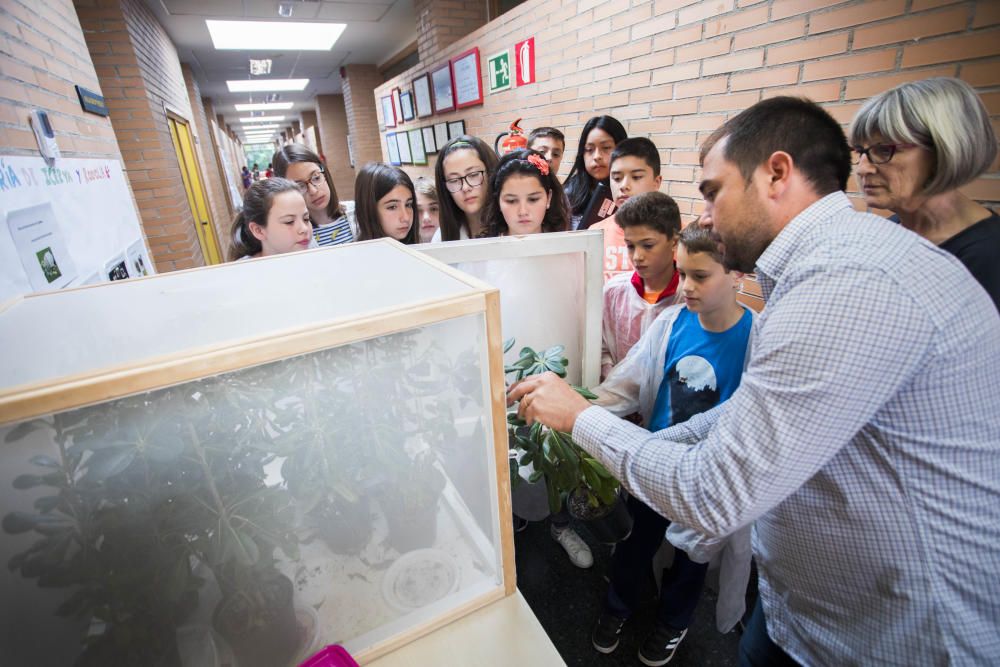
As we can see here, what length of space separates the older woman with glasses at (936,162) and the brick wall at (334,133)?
1268cm

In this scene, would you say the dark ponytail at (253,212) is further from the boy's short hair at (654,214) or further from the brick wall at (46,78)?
the boy's short hair at (654,214)

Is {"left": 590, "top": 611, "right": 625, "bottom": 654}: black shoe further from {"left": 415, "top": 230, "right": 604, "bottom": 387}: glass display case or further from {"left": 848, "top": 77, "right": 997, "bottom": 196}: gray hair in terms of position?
{"left": 848, "top": 77, "right": 997, "bottom": 196}: gray hair

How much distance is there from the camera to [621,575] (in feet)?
5.53

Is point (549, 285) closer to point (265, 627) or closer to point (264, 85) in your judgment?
point (265, 627)

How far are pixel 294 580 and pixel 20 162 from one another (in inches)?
70.7

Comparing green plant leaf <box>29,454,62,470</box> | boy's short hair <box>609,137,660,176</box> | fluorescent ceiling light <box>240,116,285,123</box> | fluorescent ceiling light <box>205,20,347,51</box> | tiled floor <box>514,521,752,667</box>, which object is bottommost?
tiled floor <box>514,521,752,667</box>

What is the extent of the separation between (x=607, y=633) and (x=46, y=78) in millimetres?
3301

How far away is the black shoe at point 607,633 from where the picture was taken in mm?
1735

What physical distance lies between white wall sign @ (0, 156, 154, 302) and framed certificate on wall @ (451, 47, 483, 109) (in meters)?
3.59

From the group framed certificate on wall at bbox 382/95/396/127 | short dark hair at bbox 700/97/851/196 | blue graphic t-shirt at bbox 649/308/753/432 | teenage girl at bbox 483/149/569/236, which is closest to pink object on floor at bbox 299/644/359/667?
blue graphic t-shirt at bbox 649/308/753/432

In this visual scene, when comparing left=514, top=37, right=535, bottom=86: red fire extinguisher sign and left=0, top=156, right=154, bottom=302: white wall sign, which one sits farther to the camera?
left=514, top=37, right=535, bottom=86: red fire extinguisher sign

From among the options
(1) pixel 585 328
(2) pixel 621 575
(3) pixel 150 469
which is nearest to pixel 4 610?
(3) pixel 150 469

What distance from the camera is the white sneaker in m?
2.11

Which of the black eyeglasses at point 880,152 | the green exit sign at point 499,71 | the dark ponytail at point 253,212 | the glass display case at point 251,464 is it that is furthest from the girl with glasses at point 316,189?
the green exit sign at point 499,71
